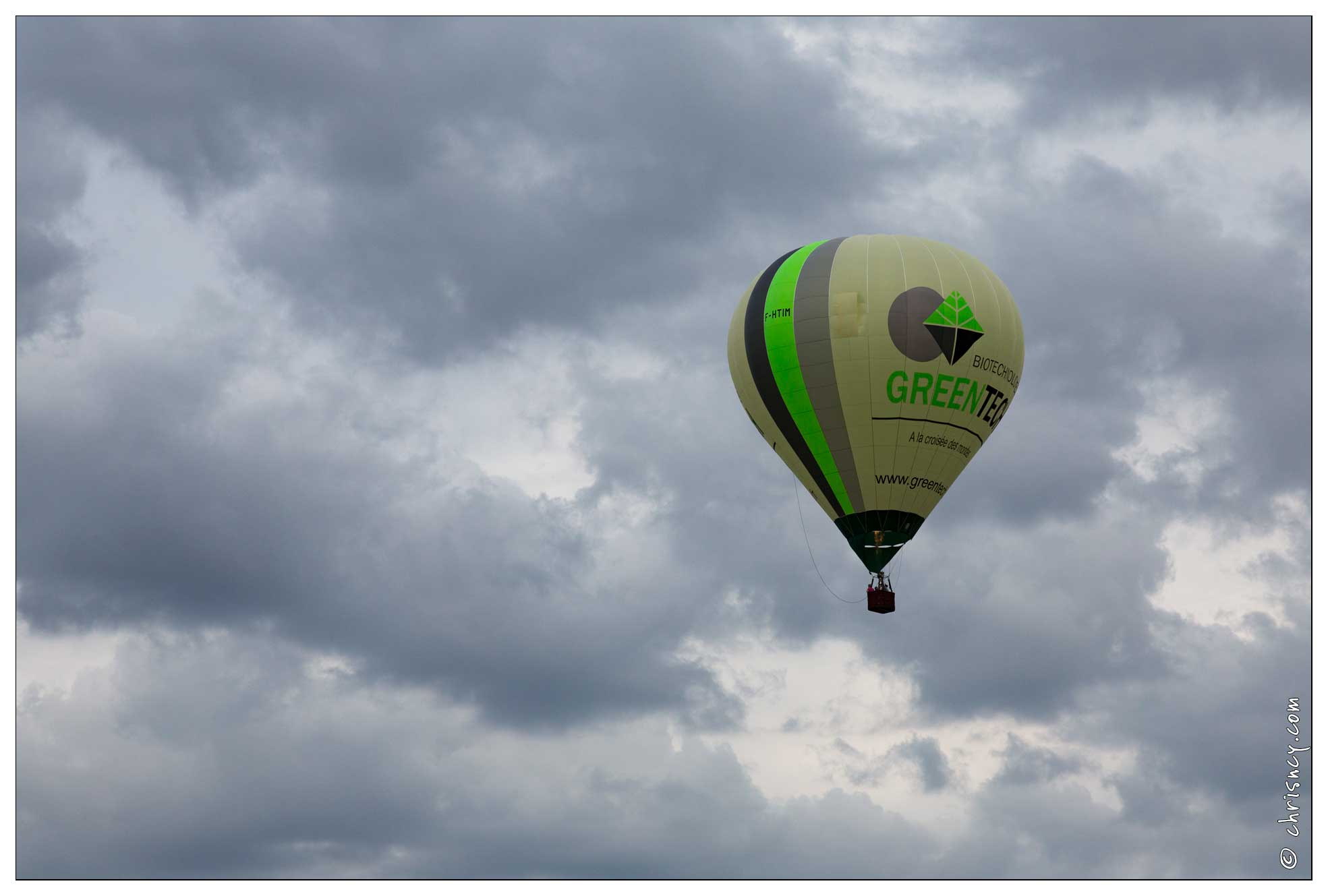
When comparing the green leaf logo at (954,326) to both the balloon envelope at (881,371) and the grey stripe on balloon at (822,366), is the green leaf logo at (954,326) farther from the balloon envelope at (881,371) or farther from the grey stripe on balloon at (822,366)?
the grey stripe on balloon at (822,366)

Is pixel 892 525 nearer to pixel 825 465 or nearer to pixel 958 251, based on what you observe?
pixel 825 465

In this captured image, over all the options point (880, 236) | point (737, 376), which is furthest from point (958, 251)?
point (737, 376)

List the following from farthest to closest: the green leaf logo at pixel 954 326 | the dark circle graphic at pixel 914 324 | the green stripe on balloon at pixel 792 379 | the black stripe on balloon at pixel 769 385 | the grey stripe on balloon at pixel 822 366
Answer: the black stripe on balloon at pixel 769 385 → the green stripe on balloon at pixel 792 379 → the grey stripe on balloon at pixel 822 366 → the green leaf logo at pixel 954 326 → the dark circle graphic at pixel 914 324

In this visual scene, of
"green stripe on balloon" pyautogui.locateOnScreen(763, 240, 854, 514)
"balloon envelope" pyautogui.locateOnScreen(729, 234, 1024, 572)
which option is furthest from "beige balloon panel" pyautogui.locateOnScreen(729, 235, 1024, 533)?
"green stripe on balloon" pyautogui.locateOnScreen(763, 240, 854, 514)

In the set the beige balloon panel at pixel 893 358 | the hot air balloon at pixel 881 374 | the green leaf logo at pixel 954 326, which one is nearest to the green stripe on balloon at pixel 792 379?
the hot air balloon at pixel 881 374

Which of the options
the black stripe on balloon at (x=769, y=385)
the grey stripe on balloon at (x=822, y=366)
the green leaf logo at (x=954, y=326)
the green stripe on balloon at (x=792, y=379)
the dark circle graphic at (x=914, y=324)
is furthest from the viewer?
the black stripe on balloon at (x=769, y=385)

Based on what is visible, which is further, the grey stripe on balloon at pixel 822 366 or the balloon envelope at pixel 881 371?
the grey stripe on balloon at pixel 822 366
